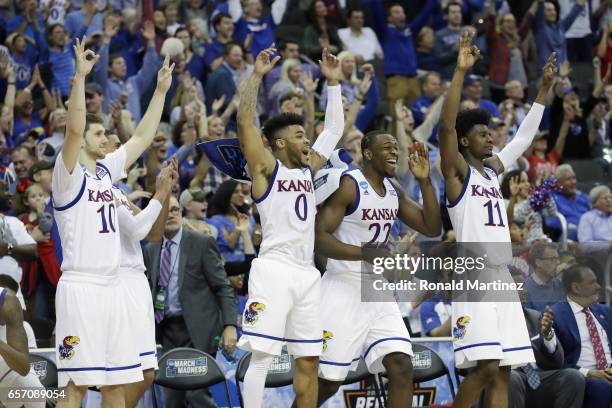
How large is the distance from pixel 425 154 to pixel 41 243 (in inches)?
168

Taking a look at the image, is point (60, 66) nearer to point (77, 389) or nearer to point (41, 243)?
point (41, 243)

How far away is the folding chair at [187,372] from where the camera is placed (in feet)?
34.0

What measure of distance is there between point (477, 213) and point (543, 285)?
2.78m

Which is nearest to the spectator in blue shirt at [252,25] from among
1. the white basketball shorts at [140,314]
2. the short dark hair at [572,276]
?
the short dark hair at [572,276]

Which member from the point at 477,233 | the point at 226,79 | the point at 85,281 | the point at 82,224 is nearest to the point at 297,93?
the point at 226,79

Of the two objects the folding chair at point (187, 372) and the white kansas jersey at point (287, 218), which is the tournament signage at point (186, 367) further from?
the white kansas jersey at point (287, 218)

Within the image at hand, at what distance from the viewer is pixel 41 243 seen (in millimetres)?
11945

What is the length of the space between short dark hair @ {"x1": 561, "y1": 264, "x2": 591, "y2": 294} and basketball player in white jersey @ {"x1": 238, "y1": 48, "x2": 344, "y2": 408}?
11.9ft

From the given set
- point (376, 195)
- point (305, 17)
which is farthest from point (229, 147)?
point (305, 17)

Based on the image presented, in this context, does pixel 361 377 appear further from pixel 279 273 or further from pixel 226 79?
pixel 226 79

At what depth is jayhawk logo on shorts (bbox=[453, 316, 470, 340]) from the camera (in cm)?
945

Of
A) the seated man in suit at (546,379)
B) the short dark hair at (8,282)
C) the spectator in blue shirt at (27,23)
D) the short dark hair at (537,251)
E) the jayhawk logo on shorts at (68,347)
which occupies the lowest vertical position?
the seated man in suit at (546,379)

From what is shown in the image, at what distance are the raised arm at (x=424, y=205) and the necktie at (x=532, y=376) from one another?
228 cm

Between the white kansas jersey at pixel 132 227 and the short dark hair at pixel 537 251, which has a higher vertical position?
the white kansas jersey at pixel 132 227
